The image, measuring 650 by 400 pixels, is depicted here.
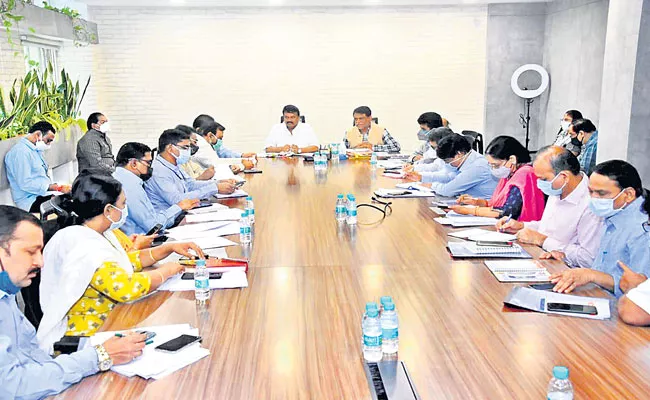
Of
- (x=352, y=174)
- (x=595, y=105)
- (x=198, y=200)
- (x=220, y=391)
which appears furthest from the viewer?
(x=595, y=105)

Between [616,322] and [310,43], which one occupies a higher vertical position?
[310,43]

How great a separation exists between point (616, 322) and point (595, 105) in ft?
22.6

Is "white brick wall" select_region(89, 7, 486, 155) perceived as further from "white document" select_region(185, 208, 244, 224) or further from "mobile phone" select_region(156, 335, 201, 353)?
"mobile phone" select_region(156, 335, 201, 353)

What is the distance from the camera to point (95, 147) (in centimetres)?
742

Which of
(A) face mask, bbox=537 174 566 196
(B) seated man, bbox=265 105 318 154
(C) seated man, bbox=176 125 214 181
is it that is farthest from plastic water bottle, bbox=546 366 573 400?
(B) seated man, bbox=265 105 318 154

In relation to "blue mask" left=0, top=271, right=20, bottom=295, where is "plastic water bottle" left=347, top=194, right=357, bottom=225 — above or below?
below

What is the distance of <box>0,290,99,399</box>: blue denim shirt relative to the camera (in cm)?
174

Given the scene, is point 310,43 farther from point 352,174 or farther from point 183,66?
point 352,174

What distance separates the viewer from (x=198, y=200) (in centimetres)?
463

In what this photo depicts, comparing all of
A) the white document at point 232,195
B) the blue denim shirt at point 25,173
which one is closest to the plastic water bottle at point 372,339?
the white document at point 232,195

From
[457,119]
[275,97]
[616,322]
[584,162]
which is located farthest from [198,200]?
[457,119]

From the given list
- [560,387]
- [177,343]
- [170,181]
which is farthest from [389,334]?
[170,181]

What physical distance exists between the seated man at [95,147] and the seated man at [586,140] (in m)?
5.43

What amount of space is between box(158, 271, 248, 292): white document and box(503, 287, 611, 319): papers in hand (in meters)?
1.13
